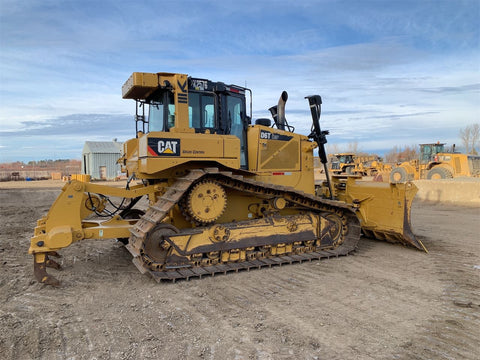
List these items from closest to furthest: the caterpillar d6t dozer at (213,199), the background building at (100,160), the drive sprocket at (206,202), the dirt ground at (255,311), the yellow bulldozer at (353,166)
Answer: the dirt ground at (255,311) < the caterpillar d6t dozer at (213,199) < the drive sprocket at (206,202) < the yellow bulldozer at (353,166) < the background building at (100,160)

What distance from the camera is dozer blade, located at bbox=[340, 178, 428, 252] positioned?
25.6 feet

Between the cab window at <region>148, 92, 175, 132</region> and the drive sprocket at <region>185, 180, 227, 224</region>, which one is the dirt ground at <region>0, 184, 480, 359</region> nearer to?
the drive sprocket at <region>185, 180, 227, 224</region>

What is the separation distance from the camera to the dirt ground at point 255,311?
3.87 metres

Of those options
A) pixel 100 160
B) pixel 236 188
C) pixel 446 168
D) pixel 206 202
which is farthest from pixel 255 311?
pixel 100 160

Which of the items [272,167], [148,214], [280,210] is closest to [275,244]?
[280,210]

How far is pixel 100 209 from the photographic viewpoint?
24.4 feet

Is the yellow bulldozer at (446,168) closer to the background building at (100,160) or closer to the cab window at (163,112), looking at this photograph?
the cab window at (163,112)

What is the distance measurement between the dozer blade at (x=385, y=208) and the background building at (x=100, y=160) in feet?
121

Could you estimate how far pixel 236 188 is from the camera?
265 inches

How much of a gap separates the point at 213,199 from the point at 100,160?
3957cm

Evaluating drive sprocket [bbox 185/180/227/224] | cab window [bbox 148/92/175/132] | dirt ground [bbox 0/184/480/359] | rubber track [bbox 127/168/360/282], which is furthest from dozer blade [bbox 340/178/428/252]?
cab window [bbox 148/92/175/132]

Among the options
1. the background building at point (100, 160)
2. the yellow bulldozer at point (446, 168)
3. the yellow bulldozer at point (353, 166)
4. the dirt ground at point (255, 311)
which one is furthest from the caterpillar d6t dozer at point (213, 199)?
the background building at point (100, 160)

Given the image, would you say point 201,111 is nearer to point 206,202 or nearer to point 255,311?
point 206,202

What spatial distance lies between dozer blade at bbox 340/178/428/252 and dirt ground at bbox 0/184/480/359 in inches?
22.8
